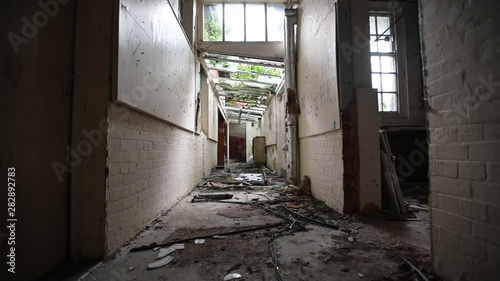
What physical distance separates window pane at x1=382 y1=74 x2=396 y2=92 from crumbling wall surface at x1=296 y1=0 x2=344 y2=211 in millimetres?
1825

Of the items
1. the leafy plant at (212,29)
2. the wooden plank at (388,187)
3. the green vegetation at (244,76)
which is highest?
the leafy plant at (212,29)

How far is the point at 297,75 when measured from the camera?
17.8 ft

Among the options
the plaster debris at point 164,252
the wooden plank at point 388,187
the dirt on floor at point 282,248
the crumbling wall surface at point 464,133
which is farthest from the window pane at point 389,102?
the plaster debris at point 164,252

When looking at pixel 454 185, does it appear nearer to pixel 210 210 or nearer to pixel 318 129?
pixel 318 129

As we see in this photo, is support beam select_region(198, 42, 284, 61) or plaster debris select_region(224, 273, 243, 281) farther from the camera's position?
support beam select_region(198, 42, 284, 61)

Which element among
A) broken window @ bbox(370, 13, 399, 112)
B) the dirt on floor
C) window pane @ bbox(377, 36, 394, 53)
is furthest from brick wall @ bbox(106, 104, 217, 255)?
window pane @ bbox(377, 36, 394, 53)

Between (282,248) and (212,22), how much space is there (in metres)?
6.14

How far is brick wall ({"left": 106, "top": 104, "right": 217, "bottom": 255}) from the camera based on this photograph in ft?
6.84

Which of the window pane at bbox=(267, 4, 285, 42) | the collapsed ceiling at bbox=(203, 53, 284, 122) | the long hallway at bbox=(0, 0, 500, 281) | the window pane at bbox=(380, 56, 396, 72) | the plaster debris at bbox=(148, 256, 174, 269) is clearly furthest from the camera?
the collapsed ceiling at bbox=(203, 53, 284, 122)

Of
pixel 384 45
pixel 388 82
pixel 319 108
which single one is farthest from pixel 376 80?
pixel 319 108

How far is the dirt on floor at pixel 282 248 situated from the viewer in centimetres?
172

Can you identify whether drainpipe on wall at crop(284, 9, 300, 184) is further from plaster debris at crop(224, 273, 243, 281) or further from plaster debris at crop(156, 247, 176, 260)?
plaster debris at crop(224, 273, 243, 281)

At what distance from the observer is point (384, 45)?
536cm

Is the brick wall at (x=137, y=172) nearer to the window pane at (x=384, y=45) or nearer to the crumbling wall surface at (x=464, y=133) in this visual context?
the crumbling wall surface at (x=464, y=133)
